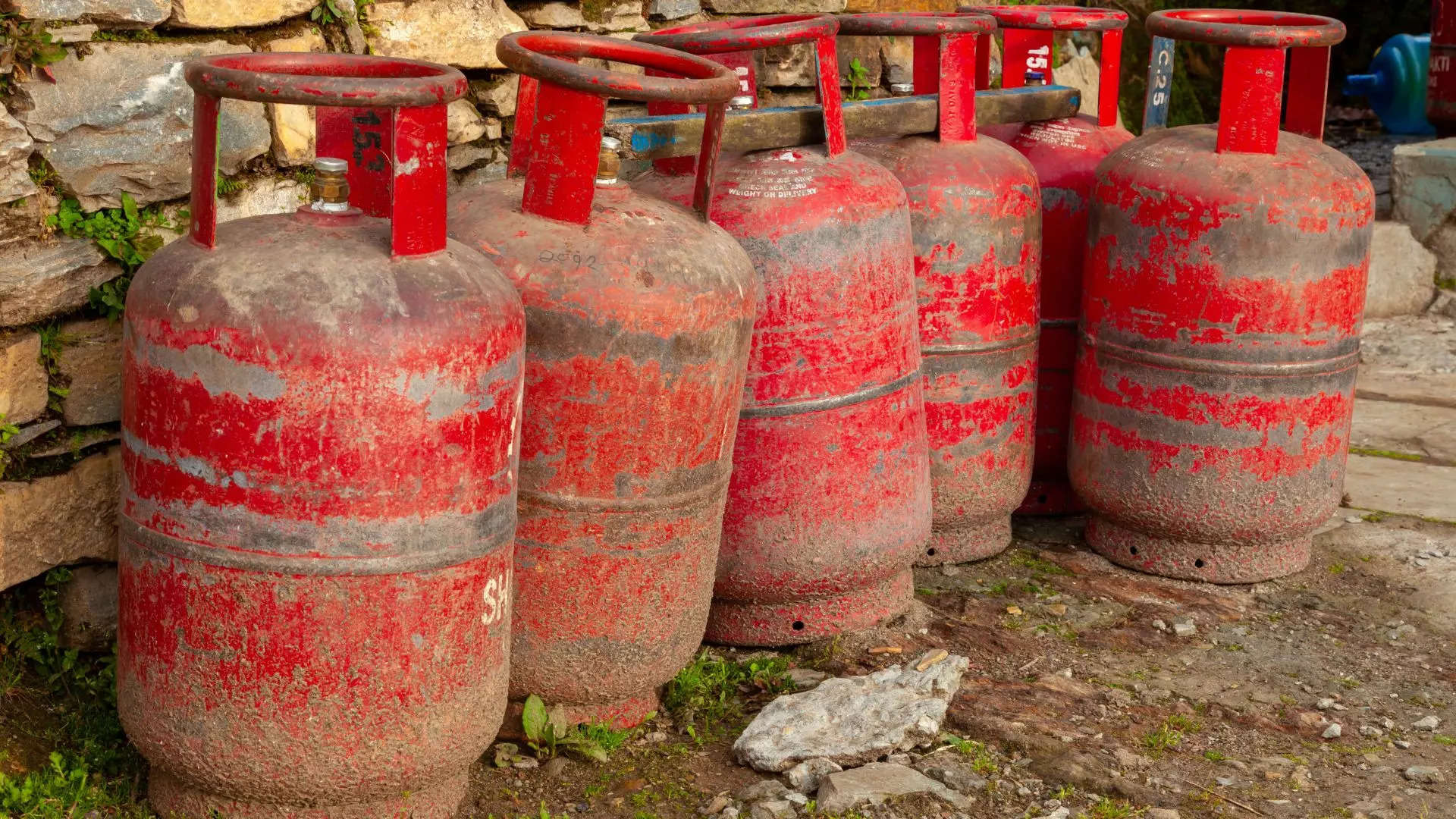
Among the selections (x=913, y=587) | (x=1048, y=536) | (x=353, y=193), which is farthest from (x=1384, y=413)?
(x=353, y=193)

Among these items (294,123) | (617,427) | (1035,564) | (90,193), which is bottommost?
(1035,564)

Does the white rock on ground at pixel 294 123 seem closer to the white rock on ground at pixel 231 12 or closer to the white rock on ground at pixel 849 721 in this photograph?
the white rock on ground at pixel 231 12

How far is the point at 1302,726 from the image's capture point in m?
3.66

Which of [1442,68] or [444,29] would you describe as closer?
[444,29]

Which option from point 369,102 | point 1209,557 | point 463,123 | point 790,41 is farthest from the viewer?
point 1209,557

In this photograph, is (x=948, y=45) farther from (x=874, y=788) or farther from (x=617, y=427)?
(x=874, y=788)

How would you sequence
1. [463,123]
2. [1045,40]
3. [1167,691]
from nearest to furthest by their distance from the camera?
[1167,691]
[463,123]
[1045,40]

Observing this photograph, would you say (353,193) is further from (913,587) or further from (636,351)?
(913,587)

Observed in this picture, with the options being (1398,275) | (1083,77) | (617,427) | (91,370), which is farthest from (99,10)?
(1398,275)

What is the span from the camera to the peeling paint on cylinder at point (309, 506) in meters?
2.59

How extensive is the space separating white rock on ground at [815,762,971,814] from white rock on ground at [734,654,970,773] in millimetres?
67

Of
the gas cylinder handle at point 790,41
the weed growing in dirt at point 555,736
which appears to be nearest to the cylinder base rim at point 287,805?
the weed growing in dirt at point 555,736

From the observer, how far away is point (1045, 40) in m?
4.95

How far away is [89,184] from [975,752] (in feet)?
7.11
